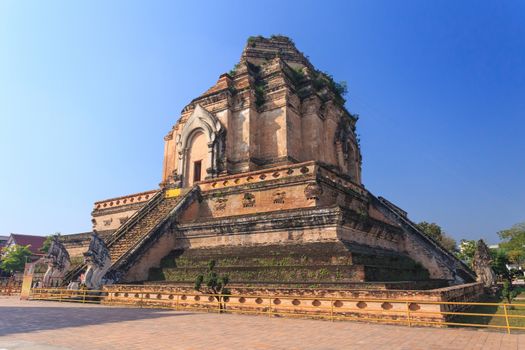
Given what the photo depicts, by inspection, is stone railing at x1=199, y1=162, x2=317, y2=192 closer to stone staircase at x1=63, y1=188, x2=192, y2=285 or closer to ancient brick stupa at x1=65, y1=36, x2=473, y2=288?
ancient brick stupa at x1=65, y1=36, x2=473, y2=288

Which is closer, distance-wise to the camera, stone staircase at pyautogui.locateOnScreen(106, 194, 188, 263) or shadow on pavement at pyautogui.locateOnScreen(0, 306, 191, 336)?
shadow on pavement at pyautogui.locateOnScreen(0, 306, 191, 336)

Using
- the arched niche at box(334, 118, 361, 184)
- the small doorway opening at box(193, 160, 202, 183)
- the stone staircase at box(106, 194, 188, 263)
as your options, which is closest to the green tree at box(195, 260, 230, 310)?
the stone staircase at box(106, 194, 188, 263)

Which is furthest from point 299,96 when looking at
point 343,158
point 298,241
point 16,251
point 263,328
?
point 16,251

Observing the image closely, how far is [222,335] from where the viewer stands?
7102 mm

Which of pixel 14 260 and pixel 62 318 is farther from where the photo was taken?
pixel 14 260

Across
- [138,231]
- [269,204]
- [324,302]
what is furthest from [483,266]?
[138,231]

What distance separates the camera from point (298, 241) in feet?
44.2

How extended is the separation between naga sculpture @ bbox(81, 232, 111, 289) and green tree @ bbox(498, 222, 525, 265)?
5079cm

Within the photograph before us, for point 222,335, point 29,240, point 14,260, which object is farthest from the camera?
point 29,240

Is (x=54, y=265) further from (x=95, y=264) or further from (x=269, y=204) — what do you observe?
(x=269, y=204)

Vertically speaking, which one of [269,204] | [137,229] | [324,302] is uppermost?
[269,204]

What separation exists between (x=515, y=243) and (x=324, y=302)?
51745 mm

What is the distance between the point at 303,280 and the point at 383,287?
8.82ft

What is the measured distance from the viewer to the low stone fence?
8.29 metres
